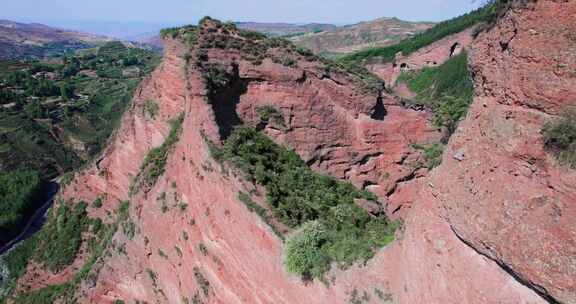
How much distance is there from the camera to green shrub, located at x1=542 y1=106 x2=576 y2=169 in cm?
582

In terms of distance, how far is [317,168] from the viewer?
1847 cm

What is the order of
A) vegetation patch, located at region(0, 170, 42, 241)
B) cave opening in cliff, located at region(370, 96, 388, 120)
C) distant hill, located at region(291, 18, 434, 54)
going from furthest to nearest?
1. distant hill, located at region(291, 18, 434, 54)
2. vegetation patch, located at region(0, 170, 42, 241)
3. cave opening in cliff, located at region(370, 96, 388, 120)

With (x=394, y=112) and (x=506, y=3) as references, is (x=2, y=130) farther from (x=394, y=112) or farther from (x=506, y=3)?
(x=506, y=3)

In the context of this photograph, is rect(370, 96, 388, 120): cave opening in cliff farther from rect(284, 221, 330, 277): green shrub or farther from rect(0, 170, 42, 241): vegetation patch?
rect(0, 170, 42, 241): vegetation patch

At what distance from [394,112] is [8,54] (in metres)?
210

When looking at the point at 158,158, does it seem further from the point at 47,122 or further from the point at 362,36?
the point at 362,36

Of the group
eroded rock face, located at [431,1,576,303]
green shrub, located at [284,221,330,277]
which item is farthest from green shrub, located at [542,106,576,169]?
green shrub, located at [284,221,330,277]

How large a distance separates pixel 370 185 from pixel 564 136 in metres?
13.2

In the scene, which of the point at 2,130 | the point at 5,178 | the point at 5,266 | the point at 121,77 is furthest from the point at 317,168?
the point at 121,77

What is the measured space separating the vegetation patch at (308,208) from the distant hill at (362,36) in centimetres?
13719

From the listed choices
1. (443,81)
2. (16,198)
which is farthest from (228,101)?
(443,81)

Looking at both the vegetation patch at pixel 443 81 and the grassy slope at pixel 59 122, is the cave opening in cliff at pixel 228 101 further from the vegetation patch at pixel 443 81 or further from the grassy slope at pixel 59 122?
the grassy slope at pixel 59 122

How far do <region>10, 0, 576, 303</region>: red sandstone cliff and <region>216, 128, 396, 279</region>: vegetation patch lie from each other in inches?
24.0

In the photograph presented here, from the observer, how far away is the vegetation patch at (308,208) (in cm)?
1081
